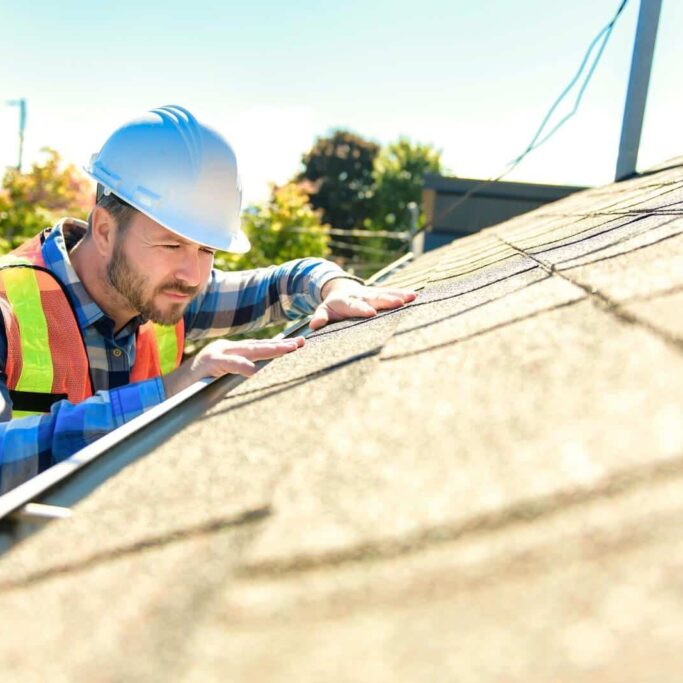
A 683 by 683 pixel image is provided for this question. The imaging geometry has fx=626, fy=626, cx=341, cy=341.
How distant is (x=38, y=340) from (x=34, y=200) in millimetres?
15282

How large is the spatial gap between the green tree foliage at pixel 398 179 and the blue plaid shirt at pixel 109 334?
112ft

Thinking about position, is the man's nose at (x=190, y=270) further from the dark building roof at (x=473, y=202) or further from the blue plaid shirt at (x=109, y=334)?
the dark building roof at (x=473, y=202)

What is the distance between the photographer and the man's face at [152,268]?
260 centimetres

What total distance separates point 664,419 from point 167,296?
2315mm

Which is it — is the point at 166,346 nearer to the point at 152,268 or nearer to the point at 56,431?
the point at 152,268

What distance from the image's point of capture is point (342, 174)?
40.2 metres

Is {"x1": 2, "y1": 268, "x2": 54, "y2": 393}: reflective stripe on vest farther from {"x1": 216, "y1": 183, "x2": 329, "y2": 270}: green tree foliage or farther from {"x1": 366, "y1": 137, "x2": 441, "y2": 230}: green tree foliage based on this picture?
{"x1": 366, "y1": 137, "x2": 441, "y2": 230}: green tree foliage

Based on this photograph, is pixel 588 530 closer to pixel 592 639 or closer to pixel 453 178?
pixel 592 639

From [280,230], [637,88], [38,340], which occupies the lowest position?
[280,230]

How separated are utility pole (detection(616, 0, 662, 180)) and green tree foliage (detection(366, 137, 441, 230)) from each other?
32156 mm

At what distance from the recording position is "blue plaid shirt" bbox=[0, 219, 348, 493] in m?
1.66

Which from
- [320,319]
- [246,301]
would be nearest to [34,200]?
[246,301]

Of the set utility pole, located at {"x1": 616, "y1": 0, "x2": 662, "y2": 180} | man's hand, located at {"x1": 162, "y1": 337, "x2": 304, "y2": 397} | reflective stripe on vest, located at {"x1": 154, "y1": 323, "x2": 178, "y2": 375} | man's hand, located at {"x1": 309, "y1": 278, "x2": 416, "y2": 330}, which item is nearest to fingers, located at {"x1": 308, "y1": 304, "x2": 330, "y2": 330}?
man's hand, located at {"x1": 309, "y1": 278, "x2": 416, "y2": 330}

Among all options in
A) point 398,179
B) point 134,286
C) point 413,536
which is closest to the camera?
point 413,536
